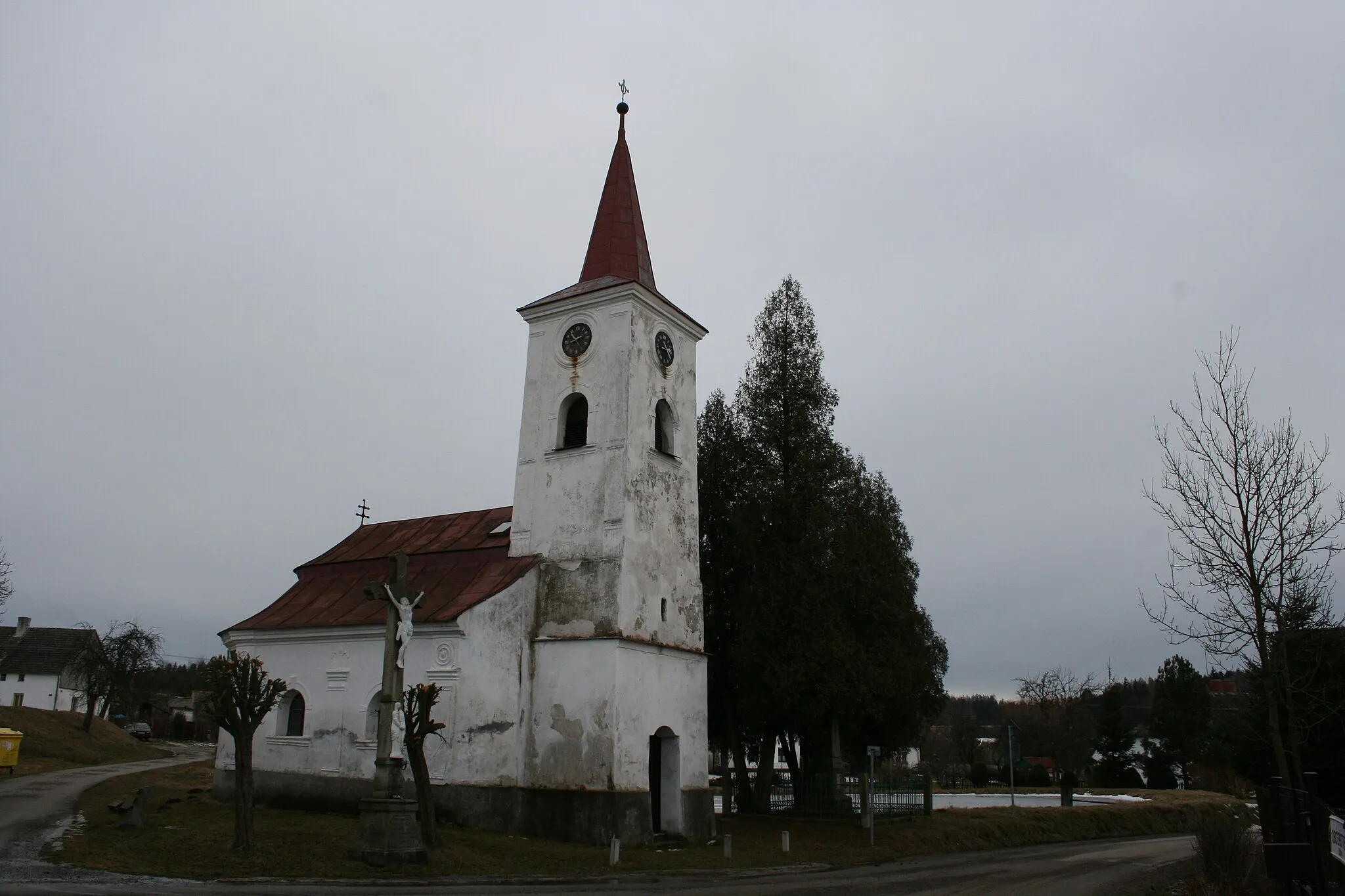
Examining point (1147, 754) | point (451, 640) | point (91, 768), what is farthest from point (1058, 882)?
point (1147, 754)

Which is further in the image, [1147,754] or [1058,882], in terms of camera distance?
[1147,754]

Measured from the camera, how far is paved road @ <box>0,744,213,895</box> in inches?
527

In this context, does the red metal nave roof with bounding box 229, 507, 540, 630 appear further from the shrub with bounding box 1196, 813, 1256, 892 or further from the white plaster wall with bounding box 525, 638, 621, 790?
the shrub with bounding box 1196, 813, 1256, 892

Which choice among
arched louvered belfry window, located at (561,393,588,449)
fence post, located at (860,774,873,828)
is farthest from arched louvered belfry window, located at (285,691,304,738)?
fence post, located at (860,774,873,828)

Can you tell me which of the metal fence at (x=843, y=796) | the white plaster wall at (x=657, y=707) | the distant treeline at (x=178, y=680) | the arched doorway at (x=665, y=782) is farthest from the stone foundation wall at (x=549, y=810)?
the distant treeline at (x=178, y=680)

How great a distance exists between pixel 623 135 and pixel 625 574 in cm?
1453

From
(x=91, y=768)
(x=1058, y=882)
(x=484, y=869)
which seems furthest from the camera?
(x=91, y=768)

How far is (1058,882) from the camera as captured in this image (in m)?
17.6

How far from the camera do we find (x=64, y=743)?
3934cm

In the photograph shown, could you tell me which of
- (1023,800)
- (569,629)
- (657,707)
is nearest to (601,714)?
(657,707)

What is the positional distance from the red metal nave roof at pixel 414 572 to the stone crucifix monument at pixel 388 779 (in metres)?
4.26

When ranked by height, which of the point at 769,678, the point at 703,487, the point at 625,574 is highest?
the point at 703,487

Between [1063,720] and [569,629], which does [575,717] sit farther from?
[1063,720]

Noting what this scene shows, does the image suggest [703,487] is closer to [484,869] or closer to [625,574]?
A: [625,574]
